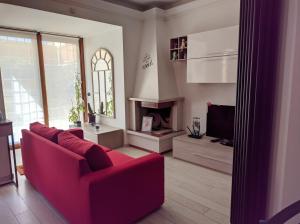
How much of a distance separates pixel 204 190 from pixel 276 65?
5.94 feet

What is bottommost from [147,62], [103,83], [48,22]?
[103,83]

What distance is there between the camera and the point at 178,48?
3.85 m

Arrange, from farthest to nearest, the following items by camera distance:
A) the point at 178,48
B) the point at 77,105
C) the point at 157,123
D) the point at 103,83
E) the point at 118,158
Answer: the point at 77,105, the point at 103,83, the point at 157,123, the point at 178,48, the point at 118,158

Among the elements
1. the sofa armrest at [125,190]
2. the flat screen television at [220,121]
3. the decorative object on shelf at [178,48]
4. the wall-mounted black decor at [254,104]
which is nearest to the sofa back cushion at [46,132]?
the sofa armrest at [125,190]

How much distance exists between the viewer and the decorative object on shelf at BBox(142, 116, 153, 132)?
13.9 ft

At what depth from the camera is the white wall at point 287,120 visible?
139cm

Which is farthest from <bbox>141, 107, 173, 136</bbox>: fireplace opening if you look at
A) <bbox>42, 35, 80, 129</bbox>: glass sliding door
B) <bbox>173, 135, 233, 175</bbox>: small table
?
<bbox>42, 35, 80, 129</bbox>: glass sliding door

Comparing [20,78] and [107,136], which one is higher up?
[20,78]

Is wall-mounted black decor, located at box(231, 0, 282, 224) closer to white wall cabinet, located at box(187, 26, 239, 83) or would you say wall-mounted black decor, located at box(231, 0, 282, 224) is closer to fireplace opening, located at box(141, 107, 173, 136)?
white wall cabinet, located at box(187, 26, 239, 83)

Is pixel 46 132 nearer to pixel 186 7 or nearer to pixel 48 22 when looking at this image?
pixel 48 22

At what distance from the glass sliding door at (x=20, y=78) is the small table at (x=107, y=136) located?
4.12 feet

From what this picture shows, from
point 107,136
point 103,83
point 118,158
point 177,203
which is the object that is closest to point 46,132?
point 118,158

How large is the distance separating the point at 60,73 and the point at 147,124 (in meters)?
2.36

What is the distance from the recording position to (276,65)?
1.49 metres
